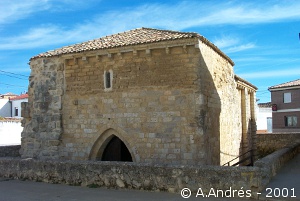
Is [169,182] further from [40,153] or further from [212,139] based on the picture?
[40,153]

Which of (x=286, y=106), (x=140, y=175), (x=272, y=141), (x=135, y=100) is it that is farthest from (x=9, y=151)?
(x=286, y=106)

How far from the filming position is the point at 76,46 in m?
13.7

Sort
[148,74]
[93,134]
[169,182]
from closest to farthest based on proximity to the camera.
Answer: [169,182], [148,74], [93,134]

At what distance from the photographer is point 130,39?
40.6ft

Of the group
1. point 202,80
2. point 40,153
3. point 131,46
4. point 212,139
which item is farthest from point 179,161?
point 40,153

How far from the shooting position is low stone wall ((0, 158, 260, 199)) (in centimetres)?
670

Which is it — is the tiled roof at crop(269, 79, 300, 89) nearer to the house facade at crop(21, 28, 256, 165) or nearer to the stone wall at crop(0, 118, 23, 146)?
the house facade at crop(21, 28, 256, 165)

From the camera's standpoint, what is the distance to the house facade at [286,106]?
3366 cm

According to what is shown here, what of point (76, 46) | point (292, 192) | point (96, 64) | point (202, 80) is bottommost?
point (292, 192)

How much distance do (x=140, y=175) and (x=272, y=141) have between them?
15905mm

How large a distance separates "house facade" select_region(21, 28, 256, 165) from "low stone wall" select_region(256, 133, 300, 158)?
7.82 metres

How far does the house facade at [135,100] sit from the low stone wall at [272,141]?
782cm

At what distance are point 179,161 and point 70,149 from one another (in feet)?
14.4

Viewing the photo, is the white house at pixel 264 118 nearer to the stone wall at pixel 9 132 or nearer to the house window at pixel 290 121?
the house window at pixel 290 121
